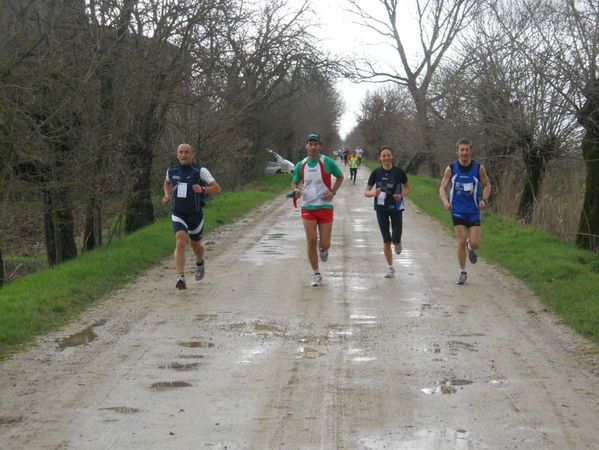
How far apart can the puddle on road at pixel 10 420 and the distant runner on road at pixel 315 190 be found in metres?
5.81

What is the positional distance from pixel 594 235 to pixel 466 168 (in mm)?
4370

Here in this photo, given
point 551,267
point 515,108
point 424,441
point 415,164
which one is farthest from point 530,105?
point 415,164

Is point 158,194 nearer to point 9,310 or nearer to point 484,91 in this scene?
point 484,91

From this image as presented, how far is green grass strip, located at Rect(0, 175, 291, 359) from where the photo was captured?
27.2 feet

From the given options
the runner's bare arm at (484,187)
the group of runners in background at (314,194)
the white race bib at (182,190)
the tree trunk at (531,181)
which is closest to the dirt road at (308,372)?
the group of runners in background at (314,194)

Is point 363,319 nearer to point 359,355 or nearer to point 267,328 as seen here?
point 267,328

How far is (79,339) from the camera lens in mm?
7875

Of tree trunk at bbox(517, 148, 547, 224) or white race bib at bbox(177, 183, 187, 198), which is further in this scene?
tree trunk at bbox(517, 148, 547, 224)

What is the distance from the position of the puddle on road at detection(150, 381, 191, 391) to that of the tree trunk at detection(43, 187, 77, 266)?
8.30 meters

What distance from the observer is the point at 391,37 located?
4362 centimetres

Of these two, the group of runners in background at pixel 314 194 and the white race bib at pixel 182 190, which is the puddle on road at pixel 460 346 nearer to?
the group of runners in background at pixel 314 194

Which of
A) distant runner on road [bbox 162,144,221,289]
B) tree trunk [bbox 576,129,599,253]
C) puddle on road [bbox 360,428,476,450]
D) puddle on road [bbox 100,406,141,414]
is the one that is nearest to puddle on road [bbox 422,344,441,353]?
puddle on road [bbox 360,428,476,450]

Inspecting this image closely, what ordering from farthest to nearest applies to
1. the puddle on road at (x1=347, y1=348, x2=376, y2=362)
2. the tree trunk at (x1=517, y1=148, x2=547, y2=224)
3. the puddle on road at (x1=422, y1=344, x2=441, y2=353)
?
the tree trunk at (x1=517, y1=148, x2=547, y2=224) < the puddle on road at (x1=422, y1=344, x2=441, y2=353) < the puddle on road at (x1=347, y1=348, x2=376, y2=362)

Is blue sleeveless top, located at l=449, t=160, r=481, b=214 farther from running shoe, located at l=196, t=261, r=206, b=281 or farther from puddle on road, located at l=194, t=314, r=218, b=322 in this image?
puddle on road, located at l=194, t=314, r=218, b=322
